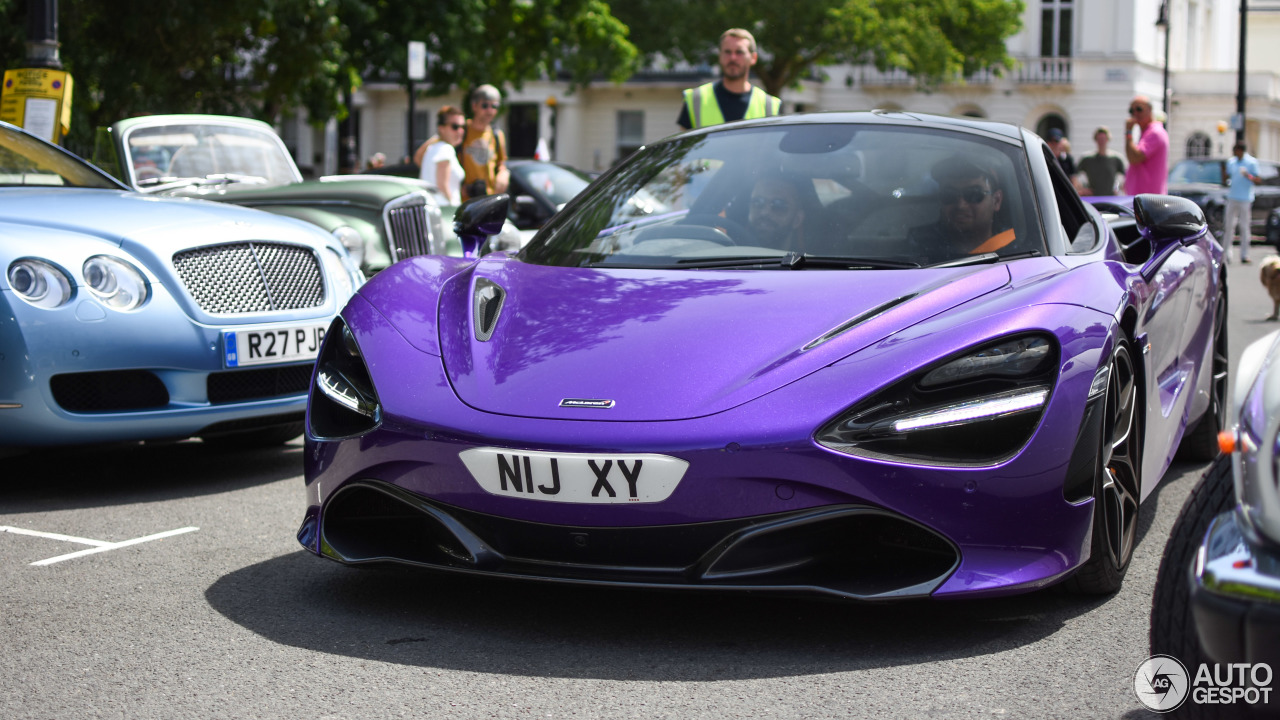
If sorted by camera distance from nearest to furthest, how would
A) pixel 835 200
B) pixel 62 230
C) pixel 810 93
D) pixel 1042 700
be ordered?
1. pixel 1042 700
2. pixel 835 200
3. pixel 62 230
4. pixel 810 93

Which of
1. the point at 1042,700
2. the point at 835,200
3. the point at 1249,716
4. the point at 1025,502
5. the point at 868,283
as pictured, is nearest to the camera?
the point at 1249,716

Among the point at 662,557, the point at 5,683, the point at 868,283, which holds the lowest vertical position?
the point at 5,683

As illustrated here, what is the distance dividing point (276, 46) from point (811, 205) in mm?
17896

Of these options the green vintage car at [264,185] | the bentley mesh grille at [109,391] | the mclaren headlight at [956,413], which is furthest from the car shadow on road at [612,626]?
the green vintage car at [264,185]

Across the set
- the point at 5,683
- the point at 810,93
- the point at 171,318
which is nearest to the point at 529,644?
the point at 5,683

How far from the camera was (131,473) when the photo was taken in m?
5.75

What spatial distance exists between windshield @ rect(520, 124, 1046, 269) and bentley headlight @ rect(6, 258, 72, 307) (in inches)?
68.2

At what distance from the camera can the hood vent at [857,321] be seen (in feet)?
11.0

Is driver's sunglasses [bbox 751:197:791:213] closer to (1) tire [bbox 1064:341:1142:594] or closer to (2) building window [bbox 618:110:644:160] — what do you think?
(1) tire [bbox 1064:341:1142:594]

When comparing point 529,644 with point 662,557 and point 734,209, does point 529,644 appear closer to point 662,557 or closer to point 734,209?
point 662,557

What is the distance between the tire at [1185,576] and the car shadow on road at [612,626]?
2.66ft

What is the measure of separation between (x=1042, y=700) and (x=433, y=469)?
137cm

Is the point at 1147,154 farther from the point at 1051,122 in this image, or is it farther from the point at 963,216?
the point at 1051,122

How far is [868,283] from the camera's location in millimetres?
3666
